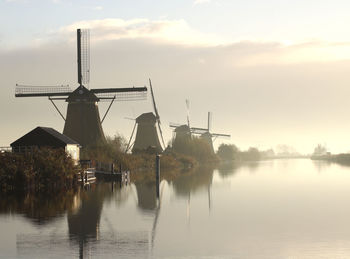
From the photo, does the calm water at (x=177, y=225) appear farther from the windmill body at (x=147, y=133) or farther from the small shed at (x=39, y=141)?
the windmill body at (x=147, y=133)

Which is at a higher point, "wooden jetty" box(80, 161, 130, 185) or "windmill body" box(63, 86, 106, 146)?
"windmill body" box(63, 86, 106, 146)

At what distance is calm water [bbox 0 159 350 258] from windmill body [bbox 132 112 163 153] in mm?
53638

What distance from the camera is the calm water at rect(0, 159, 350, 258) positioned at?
20.5 metres

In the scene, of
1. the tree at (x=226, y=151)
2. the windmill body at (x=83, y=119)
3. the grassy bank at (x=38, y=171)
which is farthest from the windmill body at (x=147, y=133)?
the tree at (x=226, y=151)

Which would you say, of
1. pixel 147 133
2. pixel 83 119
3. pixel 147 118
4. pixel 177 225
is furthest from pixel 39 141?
pixel 147 118

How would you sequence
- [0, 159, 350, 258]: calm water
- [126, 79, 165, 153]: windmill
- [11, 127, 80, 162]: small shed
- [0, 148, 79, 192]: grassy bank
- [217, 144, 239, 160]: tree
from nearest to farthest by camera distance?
[0, 159, 350, 258]: calm water → [0, 148, 79, 192]: grassy bank → [11, 127, 80, 162]: small shed → [126, 79, 165, 153]: windmill → [217, 144, 239, 160]: tree

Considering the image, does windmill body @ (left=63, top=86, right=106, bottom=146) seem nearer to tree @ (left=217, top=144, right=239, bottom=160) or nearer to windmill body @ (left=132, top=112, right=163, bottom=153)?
windmill body @ (left=132, top=112, right=163, bottom=153)

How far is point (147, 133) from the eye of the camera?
3814 inches

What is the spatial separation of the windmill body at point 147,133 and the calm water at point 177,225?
53638 millimetres

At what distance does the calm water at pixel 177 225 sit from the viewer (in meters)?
20.5

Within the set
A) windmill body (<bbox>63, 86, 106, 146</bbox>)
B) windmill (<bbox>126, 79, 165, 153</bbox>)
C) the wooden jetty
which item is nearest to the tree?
windmill (<bbox>126, 79, 165, 153</bbox>)

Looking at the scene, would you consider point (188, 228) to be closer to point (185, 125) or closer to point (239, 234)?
point (239, 234)

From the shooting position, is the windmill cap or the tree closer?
the windmill cap

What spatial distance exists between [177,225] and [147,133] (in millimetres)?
70614
